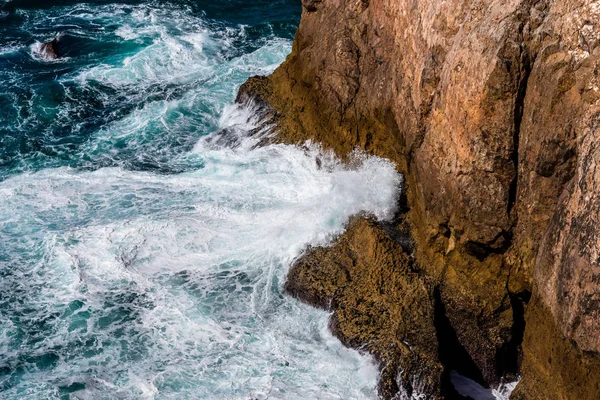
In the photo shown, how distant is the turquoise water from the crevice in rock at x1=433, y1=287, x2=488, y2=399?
1586mm

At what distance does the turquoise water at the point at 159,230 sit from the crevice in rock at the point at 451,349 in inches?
62.4

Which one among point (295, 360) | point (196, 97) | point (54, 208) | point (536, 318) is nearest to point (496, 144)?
point (536, 318)

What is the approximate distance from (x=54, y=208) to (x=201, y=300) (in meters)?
5.64

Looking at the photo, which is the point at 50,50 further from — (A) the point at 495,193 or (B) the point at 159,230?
(A) the point at 495,193

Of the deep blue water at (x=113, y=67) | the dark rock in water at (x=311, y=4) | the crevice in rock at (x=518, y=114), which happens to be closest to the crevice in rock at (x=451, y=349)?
the crevice in rock at (x=518, y=114)

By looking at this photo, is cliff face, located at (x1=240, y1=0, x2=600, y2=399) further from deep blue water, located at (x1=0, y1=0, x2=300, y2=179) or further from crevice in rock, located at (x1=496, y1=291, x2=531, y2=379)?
deep blue water, located at (x1=0, y1=0, x2=300, y2=179)

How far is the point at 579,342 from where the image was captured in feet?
34.7

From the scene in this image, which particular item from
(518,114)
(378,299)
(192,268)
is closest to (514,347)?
(378,299)

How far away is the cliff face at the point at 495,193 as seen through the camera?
1093 centimetres

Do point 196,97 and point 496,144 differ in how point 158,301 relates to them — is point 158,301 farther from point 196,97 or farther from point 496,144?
point 196,97

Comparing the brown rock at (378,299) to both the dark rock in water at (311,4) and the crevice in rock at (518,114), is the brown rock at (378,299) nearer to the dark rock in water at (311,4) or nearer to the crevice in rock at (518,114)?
the crevice in rock at (518,114)

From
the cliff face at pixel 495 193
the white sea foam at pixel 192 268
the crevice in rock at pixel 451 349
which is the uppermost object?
the cliff face at pixel 495 193

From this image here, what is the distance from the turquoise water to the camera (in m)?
13.2

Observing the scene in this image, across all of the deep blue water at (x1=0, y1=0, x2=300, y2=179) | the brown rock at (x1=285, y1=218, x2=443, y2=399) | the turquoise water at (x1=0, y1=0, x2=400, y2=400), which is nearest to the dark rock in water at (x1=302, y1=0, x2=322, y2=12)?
the turquoise water at (x1=0, y1=0, x2=400, y2=400)
